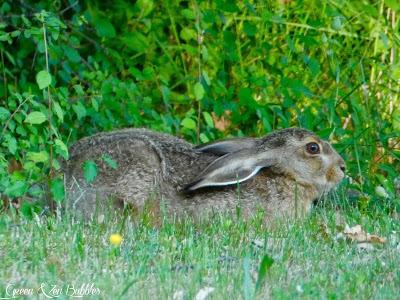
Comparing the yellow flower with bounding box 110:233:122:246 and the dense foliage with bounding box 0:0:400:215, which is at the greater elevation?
the yellow flower with bounding box 110:233:122:246

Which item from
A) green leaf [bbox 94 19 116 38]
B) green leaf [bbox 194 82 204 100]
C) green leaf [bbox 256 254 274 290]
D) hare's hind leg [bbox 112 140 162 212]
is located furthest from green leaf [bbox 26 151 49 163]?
green leaf [bbox 94 19 116 38]

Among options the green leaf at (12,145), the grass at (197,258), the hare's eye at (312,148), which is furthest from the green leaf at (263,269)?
the hare's eye at (312,148)

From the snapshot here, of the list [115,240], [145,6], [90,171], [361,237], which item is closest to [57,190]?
[90,171]

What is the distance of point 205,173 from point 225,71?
7.55 feet

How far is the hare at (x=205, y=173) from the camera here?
685cm

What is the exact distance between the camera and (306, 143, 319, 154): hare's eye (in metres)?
7.43

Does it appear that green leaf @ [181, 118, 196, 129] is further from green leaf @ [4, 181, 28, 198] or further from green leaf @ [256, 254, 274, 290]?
green leaf @ [256, 254, 274, 290]

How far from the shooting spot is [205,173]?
697 cm

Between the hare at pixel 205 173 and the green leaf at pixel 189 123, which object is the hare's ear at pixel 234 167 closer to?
the hare at pixel 205 173

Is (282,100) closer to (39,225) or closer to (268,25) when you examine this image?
(268,25)

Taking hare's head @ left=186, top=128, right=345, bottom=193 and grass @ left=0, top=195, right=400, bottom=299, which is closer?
grass @ left=0, top=195, right=400, bottom=299

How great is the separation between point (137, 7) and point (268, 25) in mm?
1081

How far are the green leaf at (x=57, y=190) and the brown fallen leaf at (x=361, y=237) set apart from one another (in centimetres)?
164

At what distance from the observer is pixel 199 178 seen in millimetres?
6934
